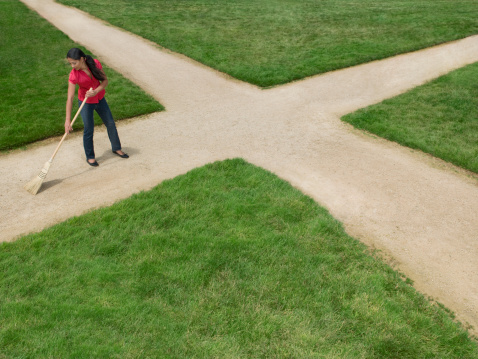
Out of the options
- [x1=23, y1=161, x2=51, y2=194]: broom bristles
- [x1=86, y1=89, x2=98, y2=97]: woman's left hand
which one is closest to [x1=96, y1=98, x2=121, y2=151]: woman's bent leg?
[x1=86, y1=89, x2=98, y2=97]: woman's left hand

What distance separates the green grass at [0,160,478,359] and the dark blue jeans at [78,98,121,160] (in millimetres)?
1704

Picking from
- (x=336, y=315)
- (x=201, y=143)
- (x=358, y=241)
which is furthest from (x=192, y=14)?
(x=336, y=315)

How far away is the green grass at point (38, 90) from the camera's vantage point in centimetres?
823

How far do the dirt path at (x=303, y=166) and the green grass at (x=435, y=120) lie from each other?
1.16 ft

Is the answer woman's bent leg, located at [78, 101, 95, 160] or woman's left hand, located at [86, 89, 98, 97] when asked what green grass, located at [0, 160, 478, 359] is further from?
woman's left hand, located at [86, 89, 98, 97]

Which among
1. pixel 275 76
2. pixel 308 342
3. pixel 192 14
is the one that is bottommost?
pixel 308 342

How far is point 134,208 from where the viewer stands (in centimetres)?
593

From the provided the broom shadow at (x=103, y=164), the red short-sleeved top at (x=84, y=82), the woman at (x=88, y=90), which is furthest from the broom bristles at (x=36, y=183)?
the red short-sleeved top at (x=84, y=82)

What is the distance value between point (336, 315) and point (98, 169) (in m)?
4.94

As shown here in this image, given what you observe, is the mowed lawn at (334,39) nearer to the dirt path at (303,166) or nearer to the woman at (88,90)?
the dirt path at (303,166)

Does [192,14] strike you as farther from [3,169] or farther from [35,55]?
[3,169]

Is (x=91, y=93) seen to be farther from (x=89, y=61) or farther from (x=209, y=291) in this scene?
(x=209, y=291)

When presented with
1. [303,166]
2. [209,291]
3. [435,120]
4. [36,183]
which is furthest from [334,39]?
[209,291]

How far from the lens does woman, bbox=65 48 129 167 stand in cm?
609
